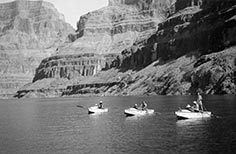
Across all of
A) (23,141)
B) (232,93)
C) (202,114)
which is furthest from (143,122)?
(232,93)

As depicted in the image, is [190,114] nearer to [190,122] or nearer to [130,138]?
[190,122]

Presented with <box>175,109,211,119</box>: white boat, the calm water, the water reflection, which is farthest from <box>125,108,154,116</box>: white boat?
the water reflection

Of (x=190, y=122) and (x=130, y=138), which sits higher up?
(x=190, y=122)

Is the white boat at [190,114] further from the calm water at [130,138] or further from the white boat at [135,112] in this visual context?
the white boat at [135,112]

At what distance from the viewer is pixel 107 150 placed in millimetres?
54344

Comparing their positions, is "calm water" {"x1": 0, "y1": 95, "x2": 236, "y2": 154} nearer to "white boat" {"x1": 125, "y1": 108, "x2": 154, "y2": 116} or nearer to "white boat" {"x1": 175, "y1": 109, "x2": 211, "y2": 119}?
"white boat" {"x1": 175, "y1": 109, "x2": 211, "y2": 119}

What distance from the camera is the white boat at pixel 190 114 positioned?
8181 cm

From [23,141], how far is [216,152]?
104 feet

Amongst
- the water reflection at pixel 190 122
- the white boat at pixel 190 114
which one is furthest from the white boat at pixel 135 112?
the water reflection at pixel 190 122

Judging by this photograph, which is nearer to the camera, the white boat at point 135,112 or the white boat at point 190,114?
the white boat at point 190,114

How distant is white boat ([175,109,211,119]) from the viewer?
81.8m

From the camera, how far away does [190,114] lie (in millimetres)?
82562

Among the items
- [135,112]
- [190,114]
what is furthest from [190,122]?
[135,112]

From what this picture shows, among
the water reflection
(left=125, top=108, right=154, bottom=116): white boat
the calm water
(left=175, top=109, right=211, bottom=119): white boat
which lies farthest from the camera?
(left=125, top=108, right=154, bottom=116): white boat
